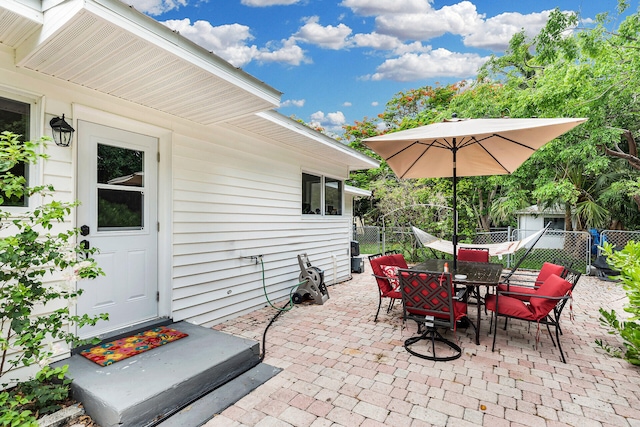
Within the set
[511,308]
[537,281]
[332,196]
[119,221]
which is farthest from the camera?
[332,196]

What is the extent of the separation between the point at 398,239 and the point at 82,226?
8.26 meters

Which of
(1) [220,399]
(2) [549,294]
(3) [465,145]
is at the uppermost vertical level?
(3) [465,145]

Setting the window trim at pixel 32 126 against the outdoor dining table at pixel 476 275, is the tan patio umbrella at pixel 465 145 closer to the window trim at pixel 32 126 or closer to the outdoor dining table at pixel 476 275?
the outdoor dining table at pixel 476 275

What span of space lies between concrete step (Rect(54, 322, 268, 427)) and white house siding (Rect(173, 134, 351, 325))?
37.7 inches

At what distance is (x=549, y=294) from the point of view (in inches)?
122

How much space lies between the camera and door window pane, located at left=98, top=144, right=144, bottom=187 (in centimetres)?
298

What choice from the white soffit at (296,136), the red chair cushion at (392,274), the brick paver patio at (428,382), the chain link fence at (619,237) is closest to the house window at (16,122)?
the white soffit at (296,136)

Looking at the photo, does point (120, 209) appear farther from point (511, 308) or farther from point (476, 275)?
point (511, 308)

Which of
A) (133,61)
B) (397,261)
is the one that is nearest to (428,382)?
(397,261)

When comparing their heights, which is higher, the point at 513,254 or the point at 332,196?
the point at 332,196

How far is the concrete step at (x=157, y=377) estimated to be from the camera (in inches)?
78.0

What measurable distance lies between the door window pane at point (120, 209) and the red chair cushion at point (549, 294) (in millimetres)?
4178

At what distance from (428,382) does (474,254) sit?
11.5 ft

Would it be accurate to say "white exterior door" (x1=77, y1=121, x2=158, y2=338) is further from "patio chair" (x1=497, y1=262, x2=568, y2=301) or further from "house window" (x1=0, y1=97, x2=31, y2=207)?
"patio chair" (x1=497, y1=262, x2=568, y2=301)
